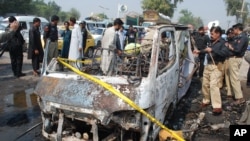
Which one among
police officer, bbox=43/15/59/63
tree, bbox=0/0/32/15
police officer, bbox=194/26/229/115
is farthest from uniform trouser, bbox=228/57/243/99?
tree, bbox=0/0/32/15

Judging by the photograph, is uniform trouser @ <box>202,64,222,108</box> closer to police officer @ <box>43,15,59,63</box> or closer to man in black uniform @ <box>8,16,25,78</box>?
police officer @ <box>43,15,59,63</box>

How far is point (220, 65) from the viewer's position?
6211 mm

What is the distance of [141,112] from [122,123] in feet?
0.84

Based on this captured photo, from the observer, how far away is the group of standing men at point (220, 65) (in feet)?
20.1

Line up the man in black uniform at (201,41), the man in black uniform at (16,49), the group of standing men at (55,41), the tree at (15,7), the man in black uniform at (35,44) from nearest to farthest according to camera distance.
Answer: the group of standing men at (55,41) → the man in black uniform at (16,49) → the man in black uniform at (35,44) → the man in black uniform at (201,41) → the tree at (15,7)

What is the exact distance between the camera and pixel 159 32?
441 cm

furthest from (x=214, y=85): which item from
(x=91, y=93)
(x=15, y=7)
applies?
(x=15, y=7)

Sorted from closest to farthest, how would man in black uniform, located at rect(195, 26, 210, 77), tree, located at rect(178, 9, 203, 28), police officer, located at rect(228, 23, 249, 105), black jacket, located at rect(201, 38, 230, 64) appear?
1. black jacket, located at rect(201, 38, 230, 64)
2. police officer, located at rect(228, 23, 249, 105)
3. man in black uniform, located at rect(195, 26, 210, 77)
4. tree, located at rect(178, 9, 203, 28)

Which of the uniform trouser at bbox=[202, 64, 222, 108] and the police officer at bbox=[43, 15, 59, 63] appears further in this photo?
the police officer at bbox=[43, 15, 59, 63]

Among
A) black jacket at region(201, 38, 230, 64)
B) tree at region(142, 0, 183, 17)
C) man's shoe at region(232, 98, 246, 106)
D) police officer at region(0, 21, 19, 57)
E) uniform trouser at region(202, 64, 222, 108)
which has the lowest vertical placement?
man's shoe at region(232, 98, 246, 106)

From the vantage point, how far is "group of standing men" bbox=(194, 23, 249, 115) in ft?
20.1

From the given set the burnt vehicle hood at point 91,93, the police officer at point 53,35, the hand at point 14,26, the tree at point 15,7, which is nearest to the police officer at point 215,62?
the burnt vehicle hood at point 91,93

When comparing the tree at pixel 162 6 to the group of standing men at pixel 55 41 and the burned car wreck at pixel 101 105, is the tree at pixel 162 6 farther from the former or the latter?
the burned car wreck at pixel 101 105

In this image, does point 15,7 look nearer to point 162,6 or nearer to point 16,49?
point 162,6
